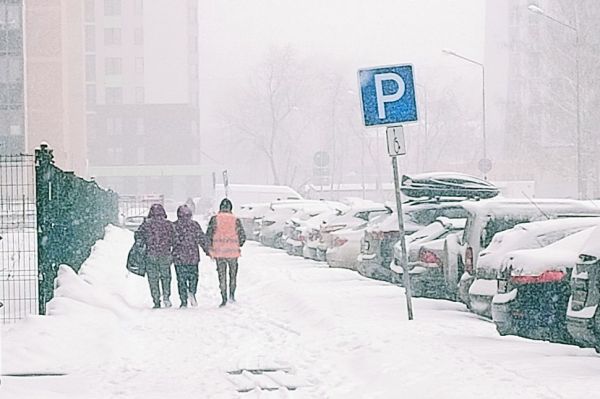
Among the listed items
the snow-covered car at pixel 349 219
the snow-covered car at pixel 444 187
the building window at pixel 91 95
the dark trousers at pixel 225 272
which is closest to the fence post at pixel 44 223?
the dark trousers at pixel 225 272

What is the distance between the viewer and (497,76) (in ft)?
351

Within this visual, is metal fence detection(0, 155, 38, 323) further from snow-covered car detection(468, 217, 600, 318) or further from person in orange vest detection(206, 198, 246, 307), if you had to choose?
snow-covered car detection(468, 217, 600, 318)

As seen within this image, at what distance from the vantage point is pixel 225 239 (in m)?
16.7

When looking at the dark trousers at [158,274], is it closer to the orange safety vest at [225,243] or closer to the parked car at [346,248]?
the orange safety vest at [225,243]

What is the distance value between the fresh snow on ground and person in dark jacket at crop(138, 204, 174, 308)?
0.43 m

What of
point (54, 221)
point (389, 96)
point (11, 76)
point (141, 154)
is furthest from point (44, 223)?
point (141, 154)

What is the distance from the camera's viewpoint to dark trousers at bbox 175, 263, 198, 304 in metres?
16.4

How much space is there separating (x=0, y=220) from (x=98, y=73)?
98.7 meters

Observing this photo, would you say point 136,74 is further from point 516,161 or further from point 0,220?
point 0,220

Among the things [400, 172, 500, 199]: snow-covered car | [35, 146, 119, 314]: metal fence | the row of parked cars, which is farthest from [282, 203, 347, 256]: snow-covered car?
[35, 146, 119, 314]: metal fence

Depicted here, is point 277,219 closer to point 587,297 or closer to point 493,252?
point 493,252

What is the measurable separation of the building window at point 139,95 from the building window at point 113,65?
256 centimetres

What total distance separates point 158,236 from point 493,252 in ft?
20.8

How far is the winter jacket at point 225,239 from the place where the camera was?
1664 cm
